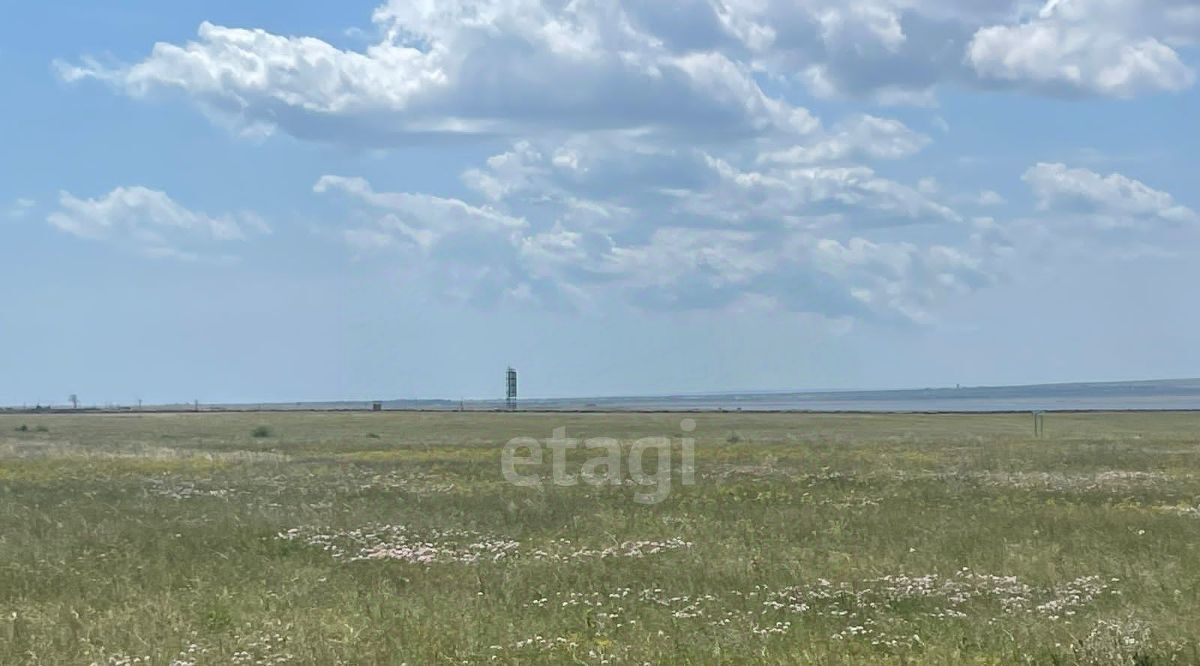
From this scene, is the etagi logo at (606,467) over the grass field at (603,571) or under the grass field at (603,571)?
over

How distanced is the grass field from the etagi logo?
43.3 inches

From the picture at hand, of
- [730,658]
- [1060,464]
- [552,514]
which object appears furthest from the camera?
[1060,464]

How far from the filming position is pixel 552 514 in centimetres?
2675

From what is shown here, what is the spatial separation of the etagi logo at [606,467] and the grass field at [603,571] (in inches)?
43.3

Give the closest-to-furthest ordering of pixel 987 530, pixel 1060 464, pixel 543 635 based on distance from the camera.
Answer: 1. pixel 543 635
2. pixel 987 530
3. pixel 1060 464

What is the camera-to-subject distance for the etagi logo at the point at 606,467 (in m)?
34.7

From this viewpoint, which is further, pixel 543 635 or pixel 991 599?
pixel 991 599

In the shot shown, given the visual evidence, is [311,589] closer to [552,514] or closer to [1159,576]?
[552,514]

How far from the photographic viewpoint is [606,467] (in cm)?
4250

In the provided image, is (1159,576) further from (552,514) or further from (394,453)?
(394,453)

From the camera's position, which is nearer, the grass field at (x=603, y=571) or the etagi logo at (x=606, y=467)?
the grass field at (x=603, y=571)

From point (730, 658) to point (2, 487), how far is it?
28.3 m

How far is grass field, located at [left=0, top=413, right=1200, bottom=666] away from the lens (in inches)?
534

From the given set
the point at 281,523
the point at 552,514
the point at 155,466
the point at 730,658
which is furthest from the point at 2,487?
the point at 730,658
